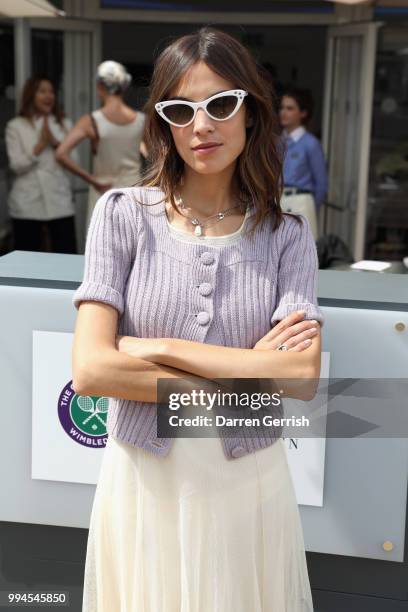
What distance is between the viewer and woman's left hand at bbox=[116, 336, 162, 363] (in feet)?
5.75

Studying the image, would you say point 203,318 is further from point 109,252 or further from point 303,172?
point 303,172

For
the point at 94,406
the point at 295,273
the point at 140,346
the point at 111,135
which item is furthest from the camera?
the point at 111,135

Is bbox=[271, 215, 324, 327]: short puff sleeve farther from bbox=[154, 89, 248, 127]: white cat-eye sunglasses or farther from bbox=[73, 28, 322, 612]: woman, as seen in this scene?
bbox=[154, 89, 248, 127]: white cat-eye sunglasses

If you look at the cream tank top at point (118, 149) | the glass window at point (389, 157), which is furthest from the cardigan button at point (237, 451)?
the glass window at point (389, 157)

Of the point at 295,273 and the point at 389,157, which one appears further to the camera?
the point at 389,157

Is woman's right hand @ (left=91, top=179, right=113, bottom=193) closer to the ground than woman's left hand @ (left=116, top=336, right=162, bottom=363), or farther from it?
farther from it

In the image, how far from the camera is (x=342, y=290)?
8.12 ft

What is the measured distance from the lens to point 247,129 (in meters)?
1.92

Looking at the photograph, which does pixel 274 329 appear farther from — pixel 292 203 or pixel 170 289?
pixel 292 203

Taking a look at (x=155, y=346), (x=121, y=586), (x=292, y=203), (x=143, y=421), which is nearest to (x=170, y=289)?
(x=155, y=346)

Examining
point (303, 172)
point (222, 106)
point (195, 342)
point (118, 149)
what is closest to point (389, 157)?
point (303, 172)

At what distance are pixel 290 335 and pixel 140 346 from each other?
308 millimetres

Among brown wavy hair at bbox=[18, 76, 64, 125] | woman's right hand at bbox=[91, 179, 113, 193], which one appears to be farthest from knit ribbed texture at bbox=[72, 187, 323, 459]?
brown wavy hair at bbox=[18, 76, 64, 125]

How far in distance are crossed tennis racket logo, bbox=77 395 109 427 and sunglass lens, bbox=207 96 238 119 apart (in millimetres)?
955
